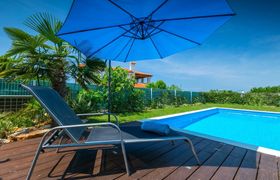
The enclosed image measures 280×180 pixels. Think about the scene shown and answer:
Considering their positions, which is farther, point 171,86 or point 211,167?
point 171,86

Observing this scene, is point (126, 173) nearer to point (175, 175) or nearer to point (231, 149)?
point (175, 175)

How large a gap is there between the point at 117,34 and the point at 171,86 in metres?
13.2

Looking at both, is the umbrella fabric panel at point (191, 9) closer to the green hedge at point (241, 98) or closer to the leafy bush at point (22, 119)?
the leafy bush at point (22, 119)

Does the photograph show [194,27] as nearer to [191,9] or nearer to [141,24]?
[191,9]

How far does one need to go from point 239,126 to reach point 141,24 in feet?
25.0

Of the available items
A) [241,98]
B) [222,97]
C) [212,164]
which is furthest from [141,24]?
[241,98]

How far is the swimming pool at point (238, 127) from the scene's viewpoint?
4535 mm

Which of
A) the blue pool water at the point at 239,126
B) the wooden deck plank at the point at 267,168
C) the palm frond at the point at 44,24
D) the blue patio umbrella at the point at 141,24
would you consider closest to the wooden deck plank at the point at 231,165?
the wooden deck plank at the point at 267,168

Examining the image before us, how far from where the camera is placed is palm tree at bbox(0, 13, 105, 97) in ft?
12.7

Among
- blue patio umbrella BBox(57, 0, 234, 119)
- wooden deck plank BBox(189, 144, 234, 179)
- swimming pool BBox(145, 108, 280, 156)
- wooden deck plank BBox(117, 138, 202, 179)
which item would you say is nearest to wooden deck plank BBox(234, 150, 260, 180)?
wooden deck plank BBox(189, 144, 234, 179)

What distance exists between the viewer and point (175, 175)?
2.23 meters

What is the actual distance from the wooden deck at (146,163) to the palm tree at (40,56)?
161cm

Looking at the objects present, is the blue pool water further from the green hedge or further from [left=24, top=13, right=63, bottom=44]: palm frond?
the green hedge

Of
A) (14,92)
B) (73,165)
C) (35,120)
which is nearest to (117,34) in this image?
(73,165)
